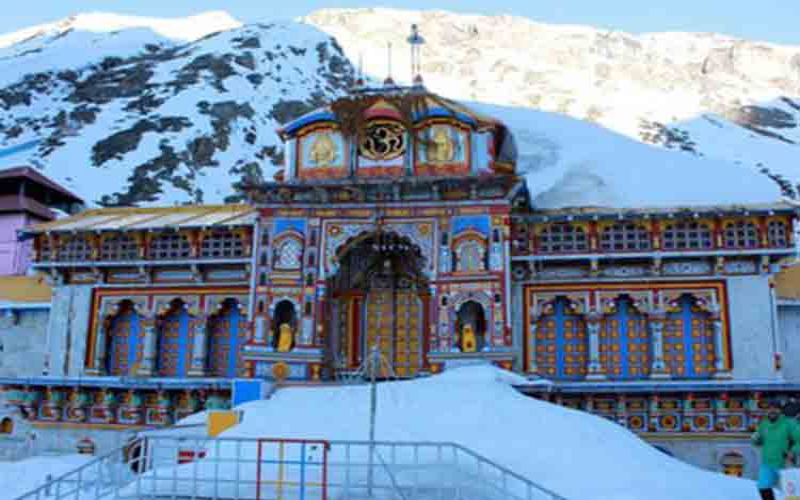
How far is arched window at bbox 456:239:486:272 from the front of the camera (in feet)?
71.9

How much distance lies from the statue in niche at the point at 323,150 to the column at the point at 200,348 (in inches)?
251

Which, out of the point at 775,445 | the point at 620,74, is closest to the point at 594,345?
the point at 775,445

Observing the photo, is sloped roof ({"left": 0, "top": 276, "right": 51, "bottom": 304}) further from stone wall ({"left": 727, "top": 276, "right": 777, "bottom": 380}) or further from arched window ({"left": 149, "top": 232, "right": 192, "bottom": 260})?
stone wall ({"left": 727, "top": 276, "right": 777, "bottom": 380})

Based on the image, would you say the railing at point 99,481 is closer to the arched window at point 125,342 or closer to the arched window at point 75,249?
the arched window at point 125,342

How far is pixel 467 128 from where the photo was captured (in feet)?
73.8

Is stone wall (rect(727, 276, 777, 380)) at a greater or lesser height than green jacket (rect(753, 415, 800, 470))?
greater

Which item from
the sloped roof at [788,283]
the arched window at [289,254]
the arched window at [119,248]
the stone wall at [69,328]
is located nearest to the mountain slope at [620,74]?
the sloped roof at [788,283]

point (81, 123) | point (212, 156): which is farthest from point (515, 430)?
point (81, 123)

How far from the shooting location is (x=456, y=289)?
21875 mm

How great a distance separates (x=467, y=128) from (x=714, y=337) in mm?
9265

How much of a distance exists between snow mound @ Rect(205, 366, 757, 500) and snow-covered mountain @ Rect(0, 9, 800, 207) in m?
23.8

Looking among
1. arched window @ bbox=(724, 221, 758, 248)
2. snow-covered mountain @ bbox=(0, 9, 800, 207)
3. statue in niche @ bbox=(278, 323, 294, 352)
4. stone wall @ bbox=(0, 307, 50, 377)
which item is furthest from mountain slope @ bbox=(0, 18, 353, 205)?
arched window @ bbox=(724, 221, 758, 248)

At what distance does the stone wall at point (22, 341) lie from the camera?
27.1 meters

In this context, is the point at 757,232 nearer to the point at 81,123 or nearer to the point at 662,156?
the point at 662,156
